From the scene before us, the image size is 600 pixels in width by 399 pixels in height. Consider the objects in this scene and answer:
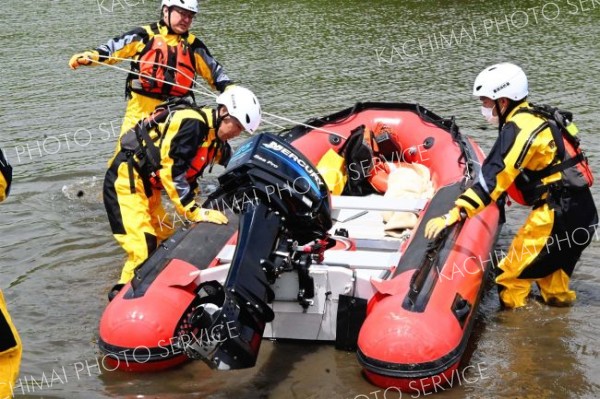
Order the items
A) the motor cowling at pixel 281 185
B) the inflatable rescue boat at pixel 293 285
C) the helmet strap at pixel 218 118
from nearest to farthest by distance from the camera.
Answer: the inflatable rescue boat at pixel 293 285, the motor cowling at pixel 281 185, the helmet strap at pixel 218 118

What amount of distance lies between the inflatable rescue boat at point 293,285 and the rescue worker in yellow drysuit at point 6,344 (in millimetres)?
734

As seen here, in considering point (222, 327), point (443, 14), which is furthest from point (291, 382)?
point (443, 14)

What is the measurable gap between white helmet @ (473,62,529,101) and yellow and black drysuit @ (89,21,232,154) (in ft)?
7.11

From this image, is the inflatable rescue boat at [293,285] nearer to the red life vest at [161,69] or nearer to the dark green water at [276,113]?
the dark green water at [276,113]

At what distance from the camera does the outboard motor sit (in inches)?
146

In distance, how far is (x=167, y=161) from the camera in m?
4.73

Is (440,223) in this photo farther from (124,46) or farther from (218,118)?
(124,46)

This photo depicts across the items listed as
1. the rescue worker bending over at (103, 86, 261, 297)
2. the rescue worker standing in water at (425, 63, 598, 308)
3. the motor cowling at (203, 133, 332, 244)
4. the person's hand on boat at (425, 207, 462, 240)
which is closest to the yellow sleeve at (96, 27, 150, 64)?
the rescue worker bending over at (103, 86, 261, 297)

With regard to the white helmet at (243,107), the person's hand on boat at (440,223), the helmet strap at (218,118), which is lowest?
the person's hand on boat at (440,223)

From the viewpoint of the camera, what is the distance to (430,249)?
4504 millimetres

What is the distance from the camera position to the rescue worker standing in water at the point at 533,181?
4453mm

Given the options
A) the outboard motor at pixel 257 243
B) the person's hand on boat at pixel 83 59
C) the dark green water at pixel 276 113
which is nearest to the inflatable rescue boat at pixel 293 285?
the outboard motor at pixel 257 243

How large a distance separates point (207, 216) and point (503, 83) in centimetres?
177

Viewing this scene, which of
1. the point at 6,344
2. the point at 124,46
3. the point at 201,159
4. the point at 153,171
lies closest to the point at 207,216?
the point at 201,159
